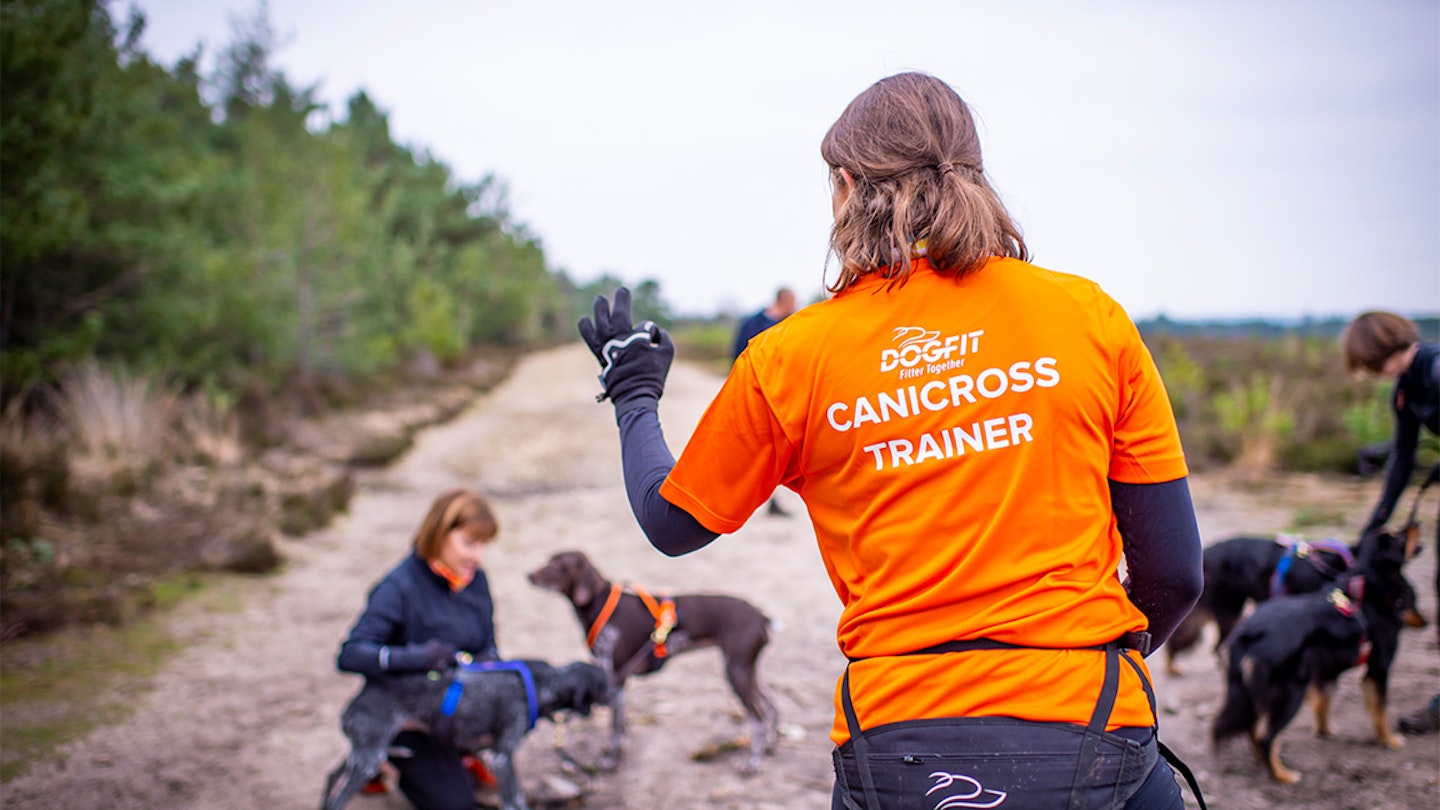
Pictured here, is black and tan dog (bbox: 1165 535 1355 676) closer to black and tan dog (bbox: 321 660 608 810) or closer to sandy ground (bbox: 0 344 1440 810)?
sandy ground (bbox: 0 344 1440 810)

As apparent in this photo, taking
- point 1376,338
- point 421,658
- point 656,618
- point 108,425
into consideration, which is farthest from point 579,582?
point 108,425

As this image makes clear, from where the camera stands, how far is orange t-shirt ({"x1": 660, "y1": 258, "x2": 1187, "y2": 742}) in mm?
1311

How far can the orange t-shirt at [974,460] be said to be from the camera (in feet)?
4.30

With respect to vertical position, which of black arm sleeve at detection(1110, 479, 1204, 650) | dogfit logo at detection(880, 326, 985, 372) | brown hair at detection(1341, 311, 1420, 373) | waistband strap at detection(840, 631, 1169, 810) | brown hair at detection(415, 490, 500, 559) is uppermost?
dogfit logo at detection(880, 326, 985, 372)

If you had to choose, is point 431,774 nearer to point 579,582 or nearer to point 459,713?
point 459,713

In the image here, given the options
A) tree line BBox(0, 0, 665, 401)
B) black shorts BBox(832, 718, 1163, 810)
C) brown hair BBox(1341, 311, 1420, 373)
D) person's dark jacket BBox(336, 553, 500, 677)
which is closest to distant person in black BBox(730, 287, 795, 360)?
tree line BBox(0, 0, 665, 401)

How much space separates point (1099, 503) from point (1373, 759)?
156 inches

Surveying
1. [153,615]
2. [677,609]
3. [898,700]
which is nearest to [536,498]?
[153,615]

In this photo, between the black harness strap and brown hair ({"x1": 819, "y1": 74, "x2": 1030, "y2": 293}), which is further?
brown hair ({"x1": 819, "y1": 74, "x2": 1030, "y2": 293})

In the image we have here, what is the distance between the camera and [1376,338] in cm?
416

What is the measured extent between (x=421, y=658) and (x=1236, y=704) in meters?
3.67

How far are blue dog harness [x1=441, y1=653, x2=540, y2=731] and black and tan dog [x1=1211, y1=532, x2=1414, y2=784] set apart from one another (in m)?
3.20

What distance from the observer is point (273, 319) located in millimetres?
15047

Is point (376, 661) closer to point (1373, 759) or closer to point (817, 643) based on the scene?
point (817, 643)
